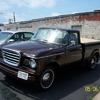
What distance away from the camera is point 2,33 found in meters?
12.0

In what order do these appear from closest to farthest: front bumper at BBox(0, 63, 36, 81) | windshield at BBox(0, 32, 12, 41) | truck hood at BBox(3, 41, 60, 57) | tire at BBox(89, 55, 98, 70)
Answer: front bumper at BBox(0, 63, 36, 81) < truck hood at BBox(3, 41, 60, 57) < tire at BBox(89, 55, 98, 70) < windshield at BBox(0, 32, 12, 41)

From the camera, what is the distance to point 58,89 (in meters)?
6.88

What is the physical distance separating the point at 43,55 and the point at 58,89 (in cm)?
128

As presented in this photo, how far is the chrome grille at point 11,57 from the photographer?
636 cm

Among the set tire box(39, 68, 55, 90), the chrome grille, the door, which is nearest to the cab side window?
the door

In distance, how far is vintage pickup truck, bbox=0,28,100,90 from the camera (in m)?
6.15

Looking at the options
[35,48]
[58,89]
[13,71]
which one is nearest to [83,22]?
[58,89]

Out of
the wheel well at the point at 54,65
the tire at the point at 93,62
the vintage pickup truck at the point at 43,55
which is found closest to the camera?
the vintage pickup truck at the point at 43,55

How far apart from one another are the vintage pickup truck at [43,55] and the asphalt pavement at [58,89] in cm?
37

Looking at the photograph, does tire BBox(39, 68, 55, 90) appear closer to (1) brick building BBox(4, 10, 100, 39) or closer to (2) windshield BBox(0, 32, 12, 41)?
(2) windshield BBox(0, 32, 12, 41)

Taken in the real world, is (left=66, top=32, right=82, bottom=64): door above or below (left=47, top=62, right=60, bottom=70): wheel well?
above

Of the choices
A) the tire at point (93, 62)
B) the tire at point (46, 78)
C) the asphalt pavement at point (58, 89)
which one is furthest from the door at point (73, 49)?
the tire at point (93, 62)

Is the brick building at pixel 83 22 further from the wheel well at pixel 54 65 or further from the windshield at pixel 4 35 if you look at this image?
the wheel well at pixel 54 65

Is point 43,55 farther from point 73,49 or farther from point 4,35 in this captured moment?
point 4,35
